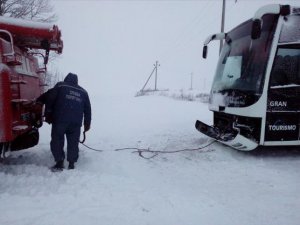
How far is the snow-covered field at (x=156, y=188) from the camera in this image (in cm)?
329

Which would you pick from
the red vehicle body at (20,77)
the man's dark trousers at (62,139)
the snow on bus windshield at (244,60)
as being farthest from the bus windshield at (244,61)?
the red vehicle body at (20,77)

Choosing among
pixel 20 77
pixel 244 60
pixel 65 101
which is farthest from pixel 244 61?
pixel 20 77

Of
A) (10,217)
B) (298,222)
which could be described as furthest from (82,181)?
(298,222)

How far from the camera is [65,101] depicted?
4.94 m

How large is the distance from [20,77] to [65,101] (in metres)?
0.87

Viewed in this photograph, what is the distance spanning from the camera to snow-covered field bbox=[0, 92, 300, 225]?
329 cm

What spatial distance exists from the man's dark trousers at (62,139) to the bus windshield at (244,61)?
11.4 feet

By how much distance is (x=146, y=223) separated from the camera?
3154 millimetres

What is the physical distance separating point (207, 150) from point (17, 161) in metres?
4.15

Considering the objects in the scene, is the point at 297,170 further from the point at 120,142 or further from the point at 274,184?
→ the point at 120,142

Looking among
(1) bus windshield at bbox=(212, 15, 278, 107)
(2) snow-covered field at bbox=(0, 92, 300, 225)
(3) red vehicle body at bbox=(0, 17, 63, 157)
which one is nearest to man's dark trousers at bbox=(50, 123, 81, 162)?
(2) snow-covered field at bbox=(0, 92, 300, 225)

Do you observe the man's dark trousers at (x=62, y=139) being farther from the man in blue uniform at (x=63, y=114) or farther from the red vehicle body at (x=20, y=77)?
the red vehicle body at (x=20, y=77)

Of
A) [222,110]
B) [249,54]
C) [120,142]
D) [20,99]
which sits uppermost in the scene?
[249,54]

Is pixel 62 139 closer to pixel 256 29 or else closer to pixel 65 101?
pixel 65 101
